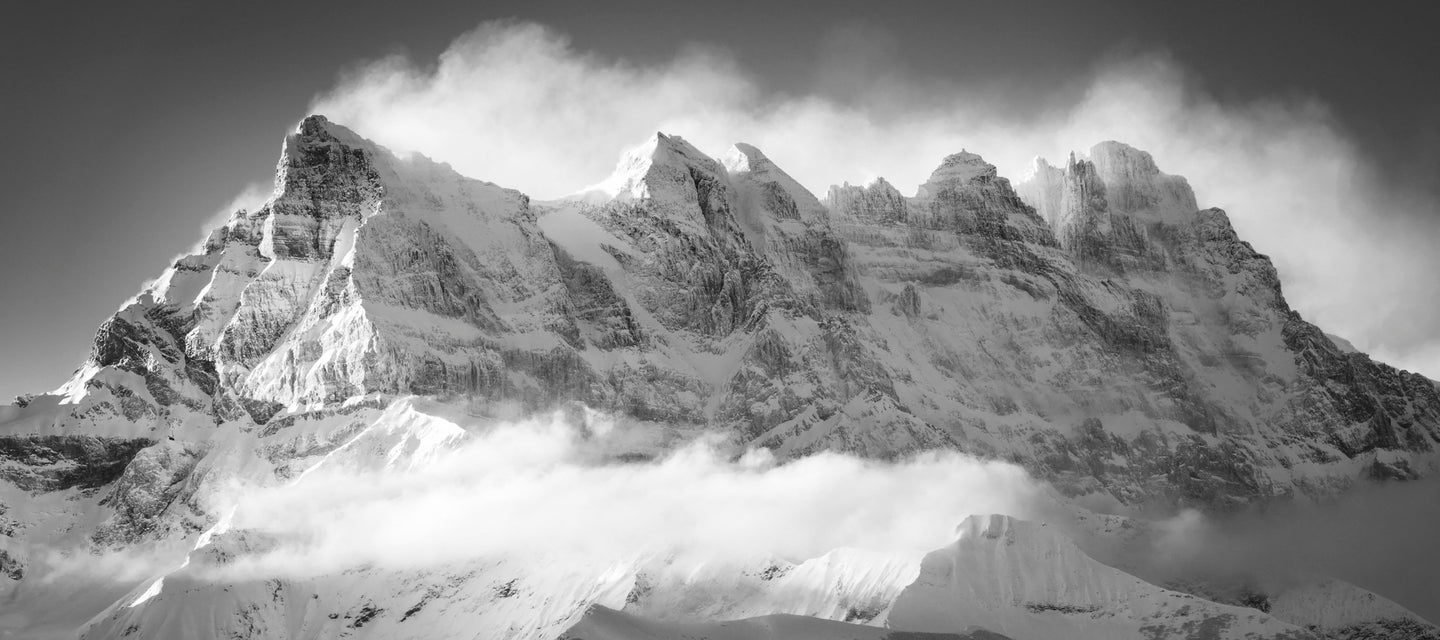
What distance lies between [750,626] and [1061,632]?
137ft

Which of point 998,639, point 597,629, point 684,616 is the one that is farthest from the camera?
point 684,616

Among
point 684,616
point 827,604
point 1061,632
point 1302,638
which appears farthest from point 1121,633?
point 684,616

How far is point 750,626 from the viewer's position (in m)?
183

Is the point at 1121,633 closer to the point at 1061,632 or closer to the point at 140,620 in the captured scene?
the point at 1061,632

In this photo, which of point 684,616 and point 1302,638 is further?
point 684,616

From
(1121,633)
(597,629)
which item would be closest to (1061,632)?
(1121,633)

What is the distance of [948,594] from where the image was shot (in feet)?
645

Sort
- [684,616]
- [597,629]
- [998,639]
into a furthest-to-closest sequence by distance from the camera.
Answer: [684,616] < [998,639] < [597,629]

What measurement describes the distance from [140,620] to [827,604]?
292 ft

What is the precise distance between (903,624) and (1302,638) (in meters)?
48.3

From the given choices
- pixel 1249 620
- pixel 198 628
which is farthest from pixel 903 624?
pixel 198 628

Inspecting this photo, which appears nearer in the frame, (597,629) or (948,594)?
(597,629)

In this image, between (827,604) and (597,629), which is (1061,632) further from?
(597,629)

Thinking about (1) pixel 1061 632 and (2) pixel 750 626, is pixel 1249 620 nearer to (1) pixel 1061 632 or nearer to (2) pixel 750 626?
(1) pixel 1061 632
